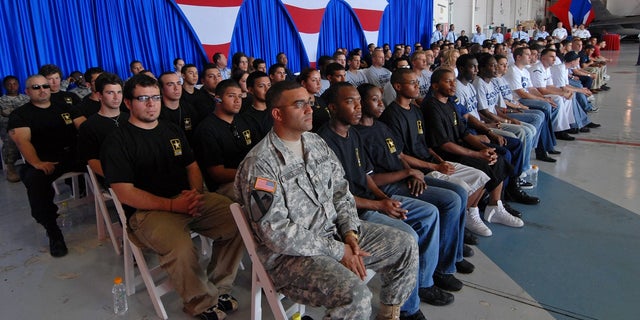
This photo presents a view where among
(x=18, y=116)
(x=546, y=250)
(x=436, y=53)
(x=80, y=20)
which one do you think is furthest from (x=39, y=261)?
(x=436, y=53)

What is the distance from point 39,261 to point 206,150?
1345 millimetres

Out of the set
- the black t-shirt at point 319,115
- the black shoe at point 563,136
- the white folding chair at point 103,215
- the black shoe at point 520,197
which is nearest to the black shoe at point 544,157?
the black shoe at point 563,136

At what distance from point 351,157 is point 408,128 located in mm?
791

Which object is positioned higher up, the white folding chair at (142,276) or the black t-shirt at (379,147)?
the black t-shirt at (379,147)

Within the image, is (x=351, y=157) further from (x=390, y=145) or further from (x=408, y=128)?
(x=408, y=128)

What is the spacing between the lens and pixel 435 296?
2.26 m

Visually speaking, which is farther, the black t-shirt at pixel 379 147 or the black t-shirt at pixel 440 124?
the black t-shirt at pixel 440 124

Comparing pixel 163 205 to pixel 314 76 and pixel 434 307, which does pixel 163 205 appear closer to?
pixel 434 307

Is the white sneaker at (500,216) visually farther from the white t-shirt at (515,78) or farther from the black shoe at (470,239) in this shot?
the white t-shirt at (515,78)

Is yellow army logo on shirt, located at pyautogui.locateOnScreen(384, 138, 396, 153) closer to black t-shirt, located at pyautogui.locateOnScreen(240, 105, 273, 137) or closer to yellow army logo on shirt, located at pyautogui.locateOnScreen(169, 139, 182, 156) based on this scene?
black t-shirt, located at pyautogui.locateOnScreen(240, 105, 273, 137)

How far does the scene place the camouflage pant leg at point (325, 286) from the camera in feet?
5.29

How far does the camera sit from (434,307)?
7.35 feet

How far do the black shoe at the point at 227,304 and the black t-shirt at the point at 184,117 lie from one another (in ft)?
5.10

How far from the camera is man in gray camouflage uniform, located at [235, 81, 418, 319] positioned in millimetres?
1692
